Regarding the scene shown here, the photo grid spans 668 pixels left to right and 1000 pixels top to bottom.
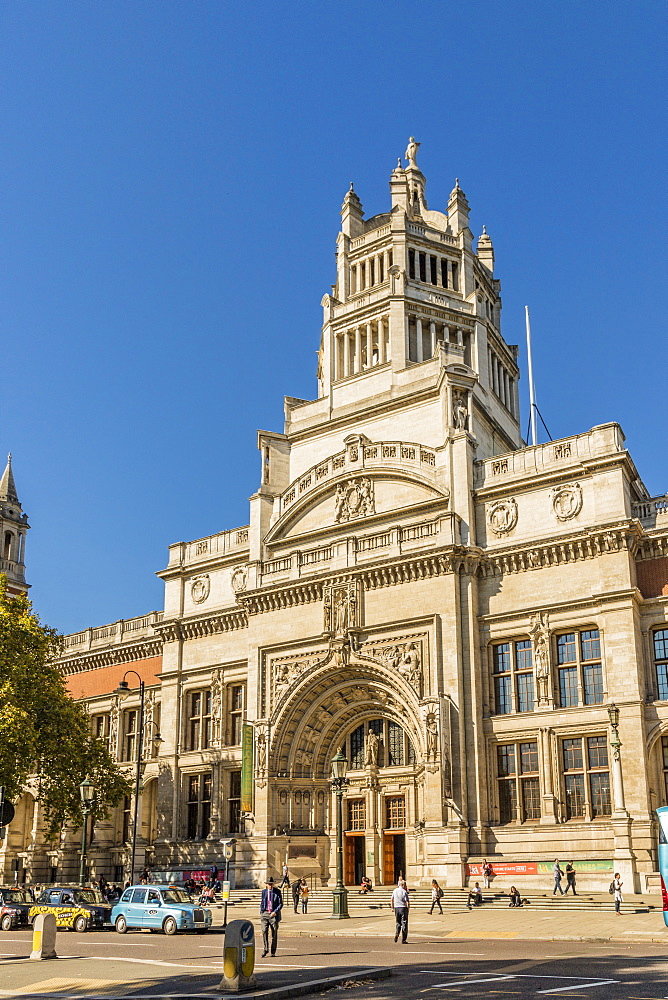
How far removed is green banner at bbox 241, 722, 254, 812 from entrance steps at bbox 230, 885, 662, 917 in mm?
4056

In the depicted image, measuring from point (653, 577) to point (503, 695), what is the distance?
7799 millimetres

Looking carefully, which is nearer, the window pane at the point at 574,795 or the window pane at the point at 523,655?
the window pane at the point at 574,795

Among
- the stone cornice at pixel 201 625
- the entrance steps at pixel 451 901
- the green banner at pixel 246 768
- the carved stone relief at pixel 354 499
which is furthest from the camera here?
the stone cornice at pixel 201 625

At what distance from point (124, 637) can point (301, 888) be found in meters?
24.9

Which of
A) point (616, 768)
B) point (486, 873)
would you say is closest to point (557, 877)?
point (486, 873)

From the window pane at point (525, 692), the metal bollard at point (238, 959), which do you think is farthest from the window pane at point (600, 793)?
the metal bollard at point (238, 959)

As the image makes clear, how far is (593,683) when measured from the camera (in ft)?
126

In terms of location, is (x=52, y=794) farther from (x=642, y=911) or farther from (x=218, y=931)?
(x=642, y=911)

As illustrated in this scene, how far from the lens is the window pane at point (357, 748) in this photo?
4631 cm

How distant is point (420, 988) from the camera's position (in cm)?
1655

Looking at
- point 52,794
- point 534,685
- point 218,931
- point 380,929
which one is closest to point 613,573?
point 534,685

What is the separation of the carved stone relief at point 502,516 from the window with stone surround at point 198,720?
60.3 feet

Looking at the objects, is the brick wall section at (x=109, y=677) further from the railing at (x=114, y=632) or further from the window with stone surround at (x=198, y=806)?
the window with stone surround at (x=198, y=806)

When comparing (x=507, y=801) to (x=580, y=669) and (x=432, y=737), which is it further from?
(x=580, y=669)
